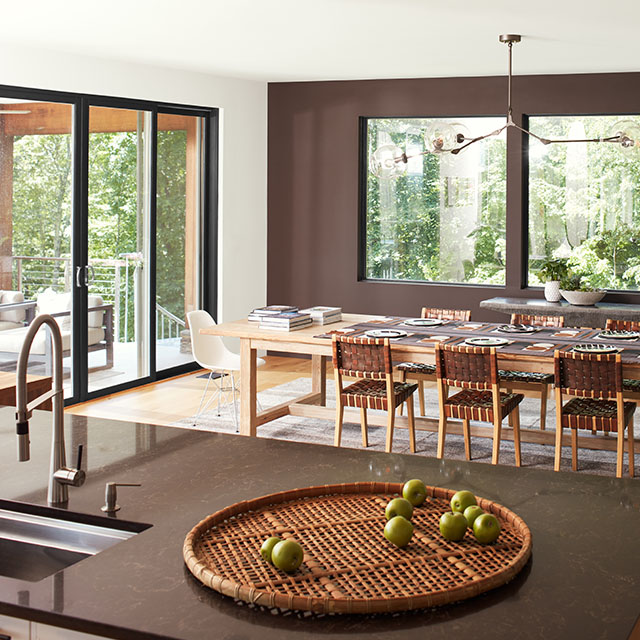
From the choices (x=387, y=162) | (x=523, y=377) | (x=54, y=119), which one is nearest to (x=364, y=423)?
(x=523, y=377)

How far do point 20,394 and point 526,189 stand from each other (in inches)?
281

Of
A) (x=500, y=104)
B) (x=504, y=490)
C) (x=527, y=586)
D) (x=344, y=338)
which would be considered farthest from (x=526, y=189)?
(x=527, y=586)

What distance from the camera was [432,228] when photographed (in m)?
8.87

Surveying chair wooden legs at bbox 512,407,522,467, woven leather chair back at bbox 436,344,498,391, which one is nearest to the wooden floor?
woven leather chair back at bbox 436,344,498,391

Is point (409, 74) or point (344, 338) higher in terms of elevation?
point (409, 74)

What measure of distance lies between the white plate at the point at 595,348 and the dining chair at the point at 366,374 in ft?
3.58

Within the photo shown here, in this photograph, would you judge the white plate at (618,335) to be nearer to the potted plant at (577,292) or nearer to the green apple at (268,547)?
the potted plant at (577,292)

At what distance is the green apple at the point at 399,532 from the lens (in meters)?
1.86

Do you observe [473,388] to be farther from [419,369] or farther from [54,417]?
[54,417]

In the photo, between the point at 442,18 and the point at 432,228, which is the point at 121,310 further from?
the point at 442,18

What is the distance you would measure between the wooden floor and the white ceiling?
2662 millimetres

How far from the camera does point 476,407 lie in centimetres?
532

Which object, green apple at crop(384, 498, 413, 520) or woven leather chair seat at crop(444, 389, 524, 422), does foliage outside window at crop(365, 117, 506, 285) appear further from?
green apple at crop(384, 498, 413, 520)

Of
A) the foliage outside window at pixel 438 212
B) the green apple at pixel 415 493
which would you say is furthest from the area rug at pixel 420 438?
the green apple at pixel 415 493
